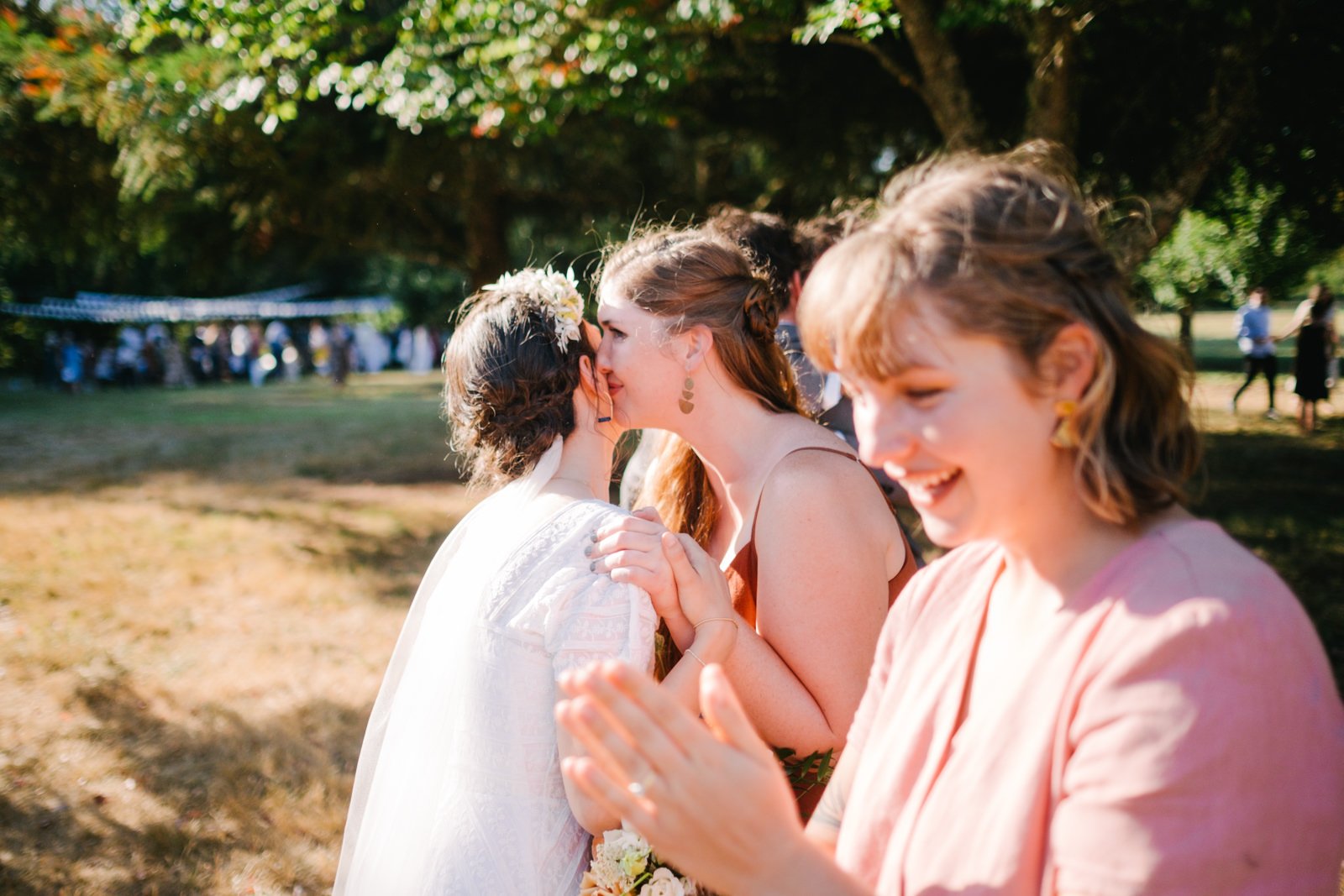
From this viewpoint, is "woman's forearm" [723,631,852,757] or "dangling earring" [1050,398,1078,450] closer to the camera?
"dangling earring" [1050,398,1078,450]

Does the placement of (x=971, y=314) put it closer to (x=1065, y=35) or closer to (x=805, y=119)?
(x=1065, y=35)

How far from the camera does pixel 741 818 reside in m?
1.14

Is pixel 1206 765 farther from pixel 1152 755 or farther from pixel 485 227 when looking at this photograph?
pixel 485 227

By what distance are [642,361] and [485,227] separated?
11.0 meters

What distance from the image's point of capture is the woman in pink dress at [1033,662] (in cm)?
105

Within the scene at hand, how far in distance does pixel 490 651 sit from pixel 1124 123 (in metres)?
8.35

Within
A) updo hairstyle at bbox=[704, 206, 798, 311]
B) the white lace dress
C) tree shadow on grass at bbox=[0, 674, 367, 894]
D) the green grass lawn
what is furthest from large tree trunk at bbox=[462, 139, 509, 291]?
the white lace dress

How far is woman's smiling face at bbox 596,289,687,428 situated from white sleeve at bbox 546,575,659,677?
0.68 metres

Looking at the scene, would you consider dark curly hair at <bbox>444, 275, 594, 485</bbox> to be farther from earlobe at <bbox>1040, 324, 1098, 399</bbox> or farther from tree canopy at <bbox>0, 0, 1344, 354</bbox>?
tree canopy at <bbox>0, 0, 1344, 354</bbox>

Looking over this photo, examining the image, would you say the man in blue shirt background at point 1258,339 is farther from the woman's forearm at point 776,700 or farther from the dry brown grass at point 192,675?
the woman's forearm at point 776,700

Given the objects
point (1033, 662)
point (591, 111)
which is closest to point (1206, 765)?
point (1033, 662)

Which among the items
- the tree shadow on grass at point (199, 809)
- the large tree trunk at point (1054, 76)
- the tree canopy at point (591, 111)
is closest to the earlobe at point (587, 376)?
the tree canopy at point (591, 111)

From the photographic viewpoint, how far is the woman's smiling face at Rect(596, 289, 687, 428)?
2594 millimetres

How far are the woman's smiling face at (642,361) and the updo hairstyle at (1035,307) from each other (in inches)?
50.6
